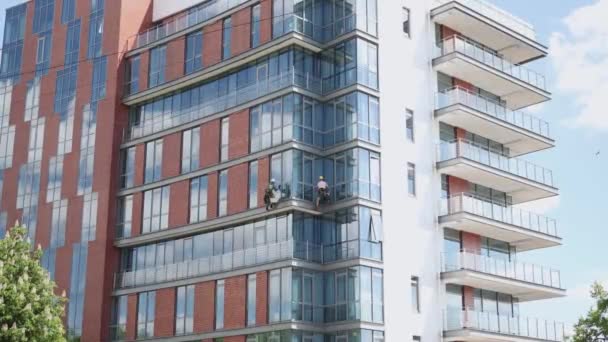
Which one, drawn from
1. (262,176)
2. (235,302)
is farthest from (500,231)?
(235,302)

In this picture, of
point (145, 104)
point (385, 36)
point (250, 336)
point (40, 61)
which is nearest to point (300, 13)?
point (385, 36)

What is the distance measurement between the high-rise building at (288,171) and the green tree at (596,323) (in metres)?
1.82

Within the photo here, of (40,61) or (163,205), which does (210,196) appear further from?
(40,61)

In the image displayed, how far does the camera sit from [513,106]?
2026 inches

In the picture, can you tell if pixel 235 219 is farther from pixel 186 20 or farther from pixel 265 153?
pixel 186 20

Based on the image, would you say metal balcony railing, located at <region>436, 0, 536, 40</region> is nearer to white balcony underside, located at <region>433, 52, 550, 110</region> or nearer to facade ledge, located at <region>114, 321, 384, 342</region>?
white balcony underside, located at <region>433, 52, 550, 110</region>

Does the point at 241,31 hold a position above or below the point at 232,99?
above

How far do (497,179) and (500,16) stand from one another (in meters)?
8.98

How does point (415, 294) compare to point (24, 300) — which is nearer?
point (24, 300)

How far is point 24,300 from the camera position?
113ft

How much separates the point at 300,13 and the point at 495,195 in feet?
47.2

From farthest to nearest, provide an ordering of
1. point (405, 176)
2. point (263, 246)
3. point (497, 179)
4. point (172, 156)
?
point (172, 156) → point (497, 179) → point (405, 176) → point (263, 246)

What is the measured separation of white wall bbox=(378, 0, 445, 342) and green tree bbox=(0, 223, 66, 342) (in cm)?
1413

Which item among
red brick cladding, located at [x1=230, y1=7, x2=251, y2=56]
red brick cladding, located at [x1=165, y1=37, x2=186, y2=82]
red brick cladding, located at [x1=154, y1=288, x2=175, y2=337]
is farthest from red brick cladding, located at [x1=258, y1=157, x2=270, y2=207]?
red brick cladding, located at [x1=165, y1=37, x2=186, y2=82]
